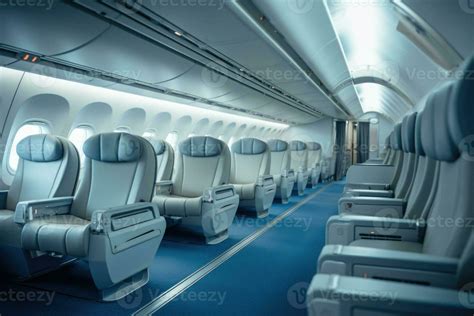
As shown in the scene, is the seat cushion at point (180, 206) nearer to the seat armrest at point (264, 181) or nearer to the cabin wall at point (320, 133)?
the seat armrest at point (264, 181)

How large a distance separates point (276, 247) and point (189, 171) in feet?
6.04

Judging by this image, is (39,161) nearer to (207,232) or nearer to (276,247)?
(207,232)

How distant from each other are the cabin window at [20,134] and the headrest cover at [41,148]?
947mm

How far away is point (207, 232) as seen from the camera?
4859mm

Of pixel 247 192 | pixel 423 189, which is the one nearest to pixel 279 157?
pixel 247 192

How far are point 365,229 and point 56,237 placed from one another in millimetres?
2514

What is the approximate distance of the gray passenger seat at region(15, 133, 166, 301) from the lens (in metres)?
2.90

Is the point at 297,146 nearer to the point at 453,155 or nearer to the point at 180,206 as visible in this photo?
the point at 180,206

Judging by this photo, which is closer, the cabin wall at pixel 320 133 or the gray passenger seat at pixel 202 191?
the gray passenger seat at pixel 202 191

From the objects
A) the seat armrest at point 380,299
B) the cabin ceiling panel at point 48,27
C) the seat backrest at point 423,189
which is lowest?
the seat armrest at point 380,299

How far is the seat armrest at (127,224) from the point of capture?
2893 millimetres

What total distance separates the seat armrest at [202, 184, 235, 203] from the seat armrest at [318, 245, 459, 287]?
3.08 metres

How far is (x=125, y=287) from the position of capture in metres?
3.29

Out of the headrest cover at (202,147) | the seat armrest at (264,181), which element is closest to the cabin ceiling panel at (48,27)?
the headrest cover at (202,147)
